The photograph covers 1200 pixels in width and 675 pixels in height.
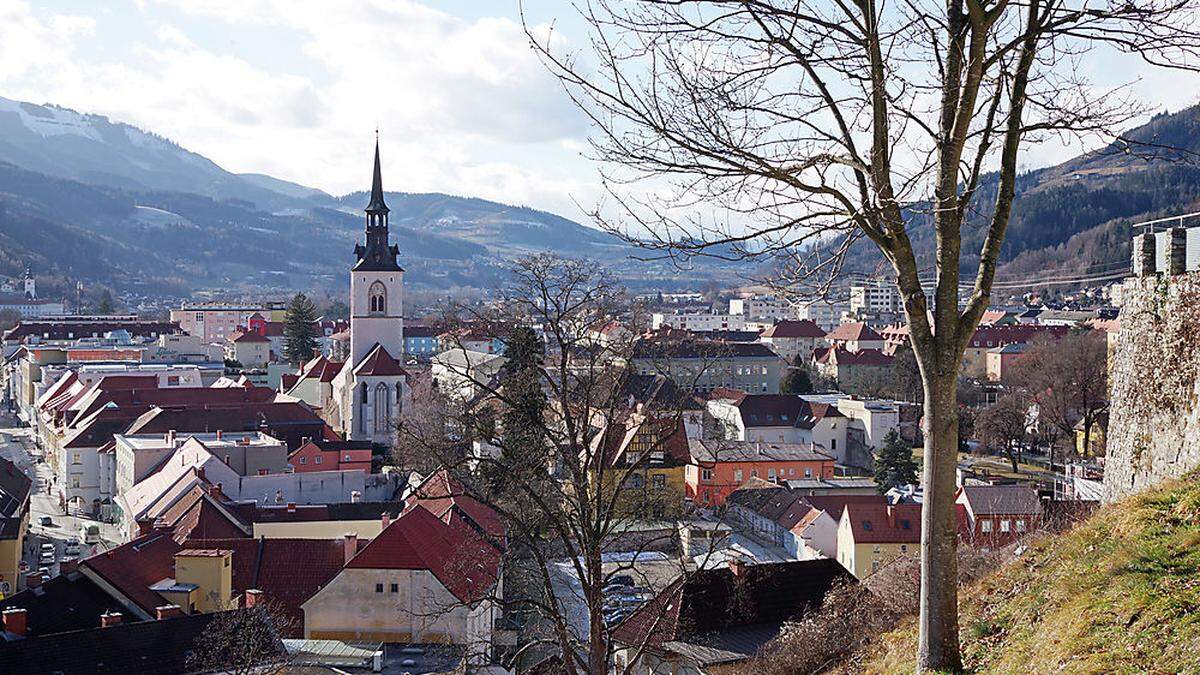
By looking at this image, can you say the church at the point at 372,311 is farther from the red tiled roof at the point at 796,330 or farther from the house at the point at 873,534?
the red tiled roof at the point at 796,330

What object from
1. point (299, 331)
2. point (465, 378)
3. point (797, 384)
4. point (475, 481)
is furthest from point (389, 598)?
point (299, 331)

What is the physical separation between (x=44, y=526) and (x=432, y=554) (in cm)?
2173

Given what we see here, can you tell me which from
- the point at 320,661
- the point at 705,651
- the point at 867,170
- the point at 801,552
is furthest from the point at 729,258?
the point at 801,552

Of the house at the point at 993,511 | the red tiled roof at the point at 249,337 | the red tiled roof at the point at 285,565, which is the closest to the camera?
the red tiled roof at the point at 285,565

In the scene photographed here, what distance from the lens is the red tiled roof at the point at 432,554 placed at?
800 inches

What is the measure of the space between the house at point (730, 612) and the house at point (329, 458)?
2185 centimetres

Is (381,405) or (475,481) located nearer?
(475,481)

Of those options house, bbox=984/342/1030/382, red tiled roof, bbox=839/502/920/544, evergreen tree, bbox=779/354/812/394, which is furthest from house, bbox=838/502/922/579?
house, bbox=984/342/1030/382

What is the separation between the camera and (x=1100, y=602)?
6.96m

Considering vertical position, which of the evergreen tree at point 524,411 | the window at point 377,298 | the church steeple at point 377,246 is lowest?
the evergreen tree at point 524,411

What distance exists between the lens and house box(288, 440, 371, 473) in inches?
1521

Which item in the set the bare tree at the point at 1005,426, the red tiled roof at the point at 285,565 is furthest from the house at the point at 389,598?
the bare tree at the point at 1005,426

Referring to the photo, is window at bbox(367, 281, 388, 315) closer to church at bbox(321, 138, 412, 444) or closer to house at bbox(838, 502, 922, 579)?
church at bbox(321, 138, 412, 444)

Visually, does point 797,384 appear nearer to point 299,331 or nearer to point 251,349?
point 299,331
